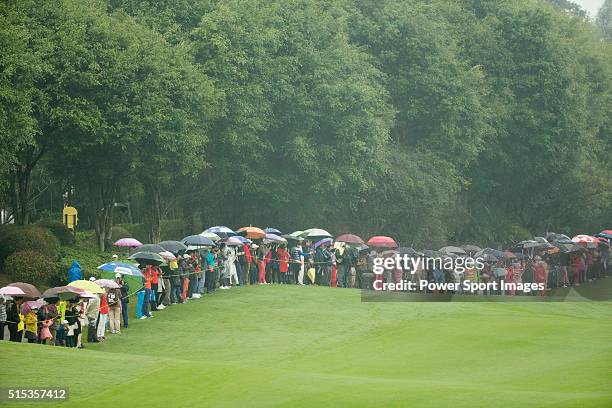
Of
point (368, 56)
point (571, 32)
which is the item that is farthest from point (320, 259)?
point (571, 32)

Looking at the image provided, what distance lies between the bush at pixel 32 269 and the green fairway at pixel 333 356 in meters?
6.18

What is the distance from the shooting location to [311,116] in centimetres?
7162

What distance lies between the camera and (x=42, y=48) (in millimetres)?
52438

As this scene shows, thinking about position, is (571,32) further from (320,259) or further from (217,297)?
(217,297)

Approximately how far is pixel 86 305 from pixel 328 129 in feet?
118

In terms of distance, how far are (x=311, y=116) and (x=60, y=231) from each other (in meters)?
19.8

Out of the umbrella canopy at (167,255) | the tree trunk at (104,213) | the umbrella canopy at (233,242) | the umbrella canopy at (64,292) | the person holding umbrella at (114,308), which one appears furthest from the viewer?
the tree trunk at (104,213)

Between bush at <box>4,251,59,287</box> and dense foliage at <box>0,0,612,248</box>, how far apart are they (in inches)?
160

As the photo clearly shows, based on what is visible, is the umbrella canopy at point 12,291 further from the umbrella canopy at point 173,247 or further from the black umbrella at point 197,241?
the black umbrella at point 197,241

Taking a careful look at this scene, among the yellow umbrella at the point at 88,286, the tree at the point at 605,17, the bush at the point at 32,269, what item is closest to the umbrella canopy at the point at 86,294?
the yellow umbrella at the point at 88,286

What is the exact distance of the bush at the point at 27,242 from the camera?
164ft

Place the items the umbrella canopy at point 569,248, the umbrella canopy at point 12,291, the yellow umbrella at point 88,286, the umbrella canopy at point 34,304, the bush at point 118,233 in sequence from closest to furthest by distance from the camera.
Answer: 1. the umbrella canopy at point 12,291
2. the umbrella canopy at point 34,304
3. the yellow umbrella at point 88,286
4. the umbrella canopy at point 569,248
5. the bush at point 118,233

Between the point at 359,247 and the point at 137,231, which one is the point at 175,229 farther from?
the point at 359,247

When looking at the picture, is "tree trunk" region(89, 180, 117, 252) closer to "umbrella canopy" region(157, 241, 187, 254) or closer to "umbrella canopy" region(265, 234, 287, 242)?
"umbrella canopy" region(265, 234, 287, 242)
